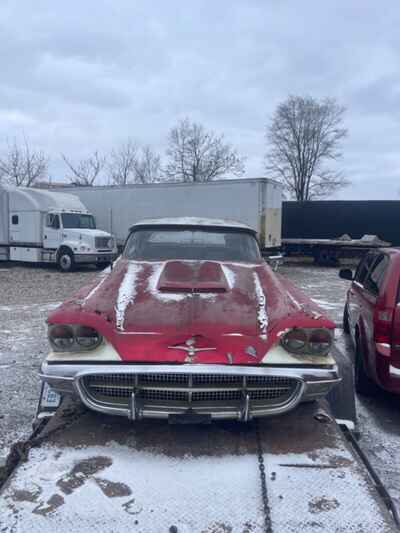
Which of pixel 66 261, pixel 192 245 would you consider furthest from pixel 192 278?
pixel 66 261

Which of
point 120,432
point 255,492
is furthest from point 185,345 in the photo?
point 255,492

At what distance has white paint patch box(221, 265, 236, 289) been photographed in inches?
141

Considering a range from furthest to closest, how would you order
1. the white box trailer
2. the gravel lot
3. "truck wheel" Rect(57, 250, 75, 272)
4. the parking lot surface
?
"truck wheel" Rect(57, 250, 75, 272) < the white box trailer < the gravel lot < the parking lot surface

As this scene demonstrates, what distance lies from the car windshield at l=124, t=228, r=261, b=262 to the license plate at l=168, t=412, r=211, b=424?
2163 millimetres

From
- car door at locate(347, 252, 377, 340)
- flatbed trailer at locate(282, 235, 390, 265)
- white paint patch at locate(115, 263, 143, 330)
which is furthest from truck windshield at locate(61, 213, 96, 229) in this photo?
white paint patch at locate(115, 263, 143, 330)

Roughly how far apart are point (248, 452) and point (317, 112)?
42436mm

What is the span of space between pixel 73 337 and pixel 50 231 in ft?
49.4

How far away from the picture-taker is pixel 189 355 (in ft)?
8.48

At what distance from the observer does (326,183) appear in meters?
41.3

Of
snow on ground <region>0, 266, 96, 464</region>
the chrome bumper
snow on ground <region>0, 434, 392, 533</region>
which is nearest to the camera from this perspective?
snow on ground <region>0, 434, 392, 533</region>

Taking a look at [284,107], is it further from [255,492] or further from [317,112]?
[255,492]

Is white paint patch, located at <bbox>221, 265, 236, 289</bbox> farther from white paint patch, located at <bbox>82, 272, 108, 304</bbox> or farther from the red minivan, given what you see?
the red minivan

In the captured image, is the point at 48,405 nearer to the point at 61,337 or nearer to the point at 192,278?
the point at 61,337

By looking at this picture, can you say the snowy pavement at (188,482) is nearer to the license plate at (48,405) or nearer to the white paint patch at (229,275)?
the license plate at (48,405)
